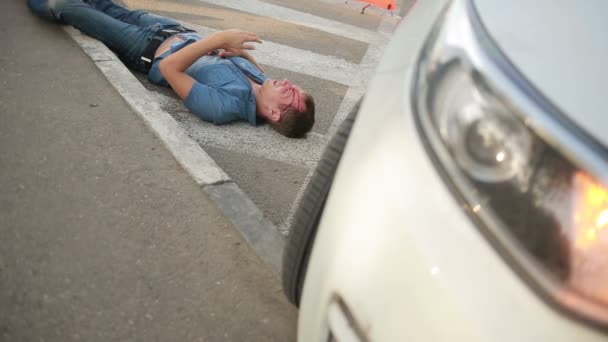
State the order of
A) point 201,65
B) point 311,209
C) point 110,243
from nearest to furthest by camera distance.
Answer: point 311,209, point 110,243, point 201,65

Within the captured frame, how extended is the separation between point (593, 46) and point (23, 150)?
2438 millimetres

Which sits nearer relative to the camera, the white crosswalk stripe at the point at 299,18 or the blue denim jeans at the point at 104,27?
the blue denim jeans at the point at 104,27

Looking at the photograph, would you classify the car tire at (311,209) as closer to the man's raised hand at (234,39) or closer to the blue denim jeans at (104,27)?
the man's raised hand at (234,39)

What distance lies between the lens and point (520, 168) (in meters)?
0.95

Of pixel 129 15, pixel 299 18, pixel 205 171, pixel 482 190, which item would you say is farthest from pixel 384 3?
pixel 482 190

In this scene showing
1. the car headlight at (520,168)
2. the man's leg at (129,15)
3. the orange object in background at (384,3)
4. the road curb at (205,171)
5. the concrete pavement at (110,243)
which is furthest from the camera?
the orange object in background at (384,3)

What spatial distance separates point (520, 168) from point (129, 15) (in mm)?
4188

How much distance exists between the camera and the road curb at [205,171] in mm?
2441

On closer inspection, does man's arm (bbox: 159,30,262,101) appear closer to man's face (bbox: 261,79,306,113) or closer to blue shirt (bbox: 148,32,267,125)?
blue shirt (bbox: 148,32,267,125)

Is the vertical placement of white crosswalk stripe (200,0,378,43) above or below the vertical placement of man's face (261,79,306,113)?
below

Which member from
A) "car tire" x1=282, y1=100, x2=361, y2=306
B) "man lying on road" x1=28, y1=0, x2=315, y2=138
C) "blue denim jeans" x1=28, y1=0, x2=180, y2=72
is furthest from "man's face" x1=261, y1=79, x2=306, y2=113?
"car tire" x1=282, y1=100, x2=361, y2=306

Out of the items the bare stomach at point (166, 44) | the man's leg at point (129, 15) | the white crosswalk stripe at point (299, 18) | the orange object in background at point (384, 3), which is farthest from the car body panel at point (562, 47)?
Answer: the orange object in background at point (384, 3)

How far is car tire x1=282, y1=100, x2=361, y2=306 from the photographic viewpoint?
5.07 ft

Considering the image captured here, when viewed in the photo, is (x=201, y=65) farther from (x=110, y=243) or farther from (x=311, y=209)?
(x=311, y=209)
